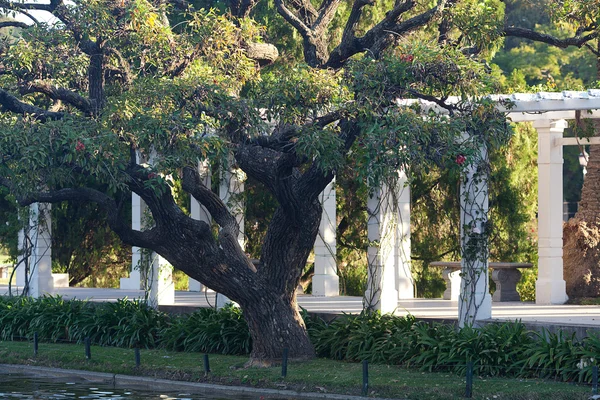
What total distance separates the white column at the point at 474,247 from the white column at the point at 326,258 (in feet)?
23.4

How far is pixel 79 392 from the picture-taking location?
48.4ft

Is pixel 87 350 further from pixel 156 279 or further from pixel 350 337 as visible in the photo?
pixel 350 337

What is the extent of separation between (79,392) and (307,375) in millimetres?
3250

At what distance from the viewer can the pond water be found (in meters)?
14.2

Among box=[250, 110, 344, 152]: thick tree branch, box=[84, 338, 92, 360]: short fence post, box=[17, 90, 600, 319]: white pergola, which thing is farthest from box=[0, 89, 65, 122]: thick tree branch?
box=[17, 90, 600, 319]: white pergola

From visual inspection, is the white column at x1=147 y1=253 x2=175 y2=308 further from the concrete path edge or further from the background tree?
the background tree

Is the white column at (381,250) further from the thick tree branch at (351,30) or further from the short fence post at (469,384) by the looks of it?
the short fence post at (469,384)

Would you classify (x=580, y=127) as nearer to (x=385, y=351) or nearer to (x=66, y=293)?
(x=385, y=351)

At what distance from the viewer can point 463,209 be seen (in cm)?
1627

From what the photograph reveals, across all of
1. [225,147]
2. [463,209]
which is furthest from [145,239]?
[463,209]

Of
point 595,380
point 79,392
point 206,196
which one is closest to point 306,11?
point 206,196

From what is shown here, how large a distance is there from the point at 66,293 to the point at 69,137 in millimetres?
12410

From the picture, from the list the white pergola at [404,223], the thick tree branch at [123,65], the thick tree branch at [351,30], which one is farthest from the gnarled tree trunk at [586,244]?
the thick tree branch at [123,65]

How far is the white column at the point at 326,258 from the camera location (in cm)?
2319
